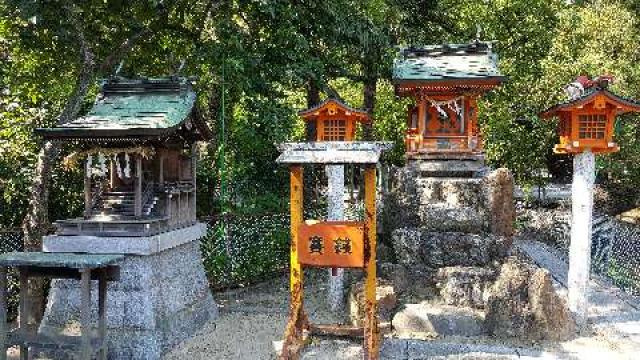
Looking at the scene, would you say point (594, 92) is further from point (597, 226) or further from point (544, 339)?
point (597, 226)

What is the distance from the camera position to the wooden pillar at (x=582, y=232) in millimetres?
11758

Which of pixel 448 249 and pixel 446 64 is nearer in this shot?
pixel 448 249

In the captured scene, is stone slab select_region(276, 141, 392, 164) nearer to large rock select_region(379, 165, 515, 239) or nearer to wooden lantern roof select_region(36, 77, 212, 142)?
wooden lantern roof select_region(36, 77, 212, 142)

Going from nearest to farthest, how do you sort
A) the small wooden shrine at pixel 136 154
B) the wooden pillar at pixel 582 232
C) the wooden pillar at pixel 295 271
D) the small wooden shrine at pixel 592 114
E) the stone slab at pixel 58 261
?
the stone slab at pixel 58 261
the wooden pillar at pixel 295 271
the small wooden shrine at pixel 136 154
the small wooden shrine at pixel 592 114
the wooden pillar at pixel 582 232

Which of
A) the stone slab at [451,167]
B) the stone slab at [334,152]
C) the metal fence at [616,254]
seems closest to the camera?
the stone slab at [334,152]

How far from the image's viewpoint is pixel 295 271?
393 inches

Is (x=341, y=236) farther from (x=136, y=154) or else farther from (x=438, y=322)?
(x=136, y=154)

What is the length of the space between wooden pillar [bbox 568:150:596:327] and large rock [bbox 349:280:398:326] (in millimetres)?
3901

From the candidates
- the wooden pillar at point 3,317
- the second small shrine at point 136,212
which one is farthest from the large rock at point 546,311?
the wooden pillar at point 3,317

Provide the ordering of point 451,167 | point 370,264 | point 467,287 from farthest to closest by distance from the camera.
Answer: point 451,167 → point 467,287 → point 370,264

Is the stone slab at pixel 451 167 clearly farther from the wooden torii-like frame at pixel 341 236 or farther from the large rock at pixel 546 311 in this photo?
the wooden torii-like frame at pixel 341 236

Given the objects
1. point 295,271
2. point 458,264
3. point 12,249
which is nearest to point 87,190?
point 12,249

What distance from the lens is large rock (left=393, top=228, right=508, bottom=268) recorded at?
13.9 m

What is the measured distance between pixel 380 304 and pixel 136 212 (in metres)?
5.50
